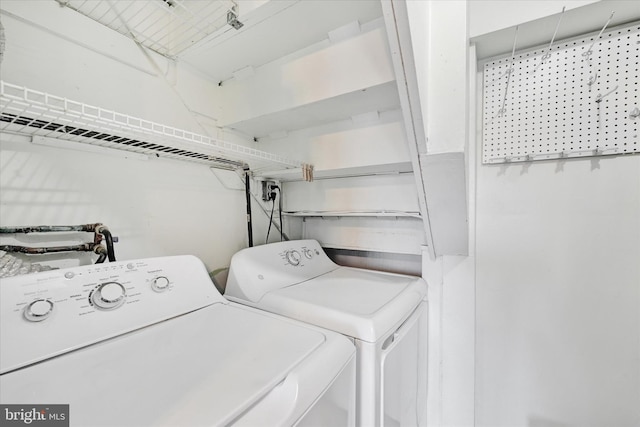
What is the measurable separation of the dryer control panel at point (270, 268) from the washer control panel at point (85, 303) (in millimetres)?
196

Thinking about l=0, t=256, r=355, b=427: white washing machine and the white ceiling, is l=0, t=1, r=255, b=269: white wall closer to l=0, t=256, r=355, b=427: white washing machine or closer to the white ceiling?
the white ceiling

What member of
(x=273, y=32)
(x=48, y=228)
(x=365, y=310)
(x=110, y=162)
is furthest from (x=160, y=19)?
(x=365, y=310)

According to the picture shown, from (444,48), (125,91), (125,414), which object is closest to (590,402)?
(444,48)

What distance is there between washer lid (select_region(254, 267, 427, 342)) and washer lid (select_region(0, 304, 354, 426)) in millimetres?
116

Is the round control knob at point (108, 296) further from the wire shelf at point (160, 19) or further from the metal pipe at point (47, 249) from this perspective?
the wire shelf at point (160, 19)

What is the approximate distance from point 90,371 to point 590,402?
77.0 inches

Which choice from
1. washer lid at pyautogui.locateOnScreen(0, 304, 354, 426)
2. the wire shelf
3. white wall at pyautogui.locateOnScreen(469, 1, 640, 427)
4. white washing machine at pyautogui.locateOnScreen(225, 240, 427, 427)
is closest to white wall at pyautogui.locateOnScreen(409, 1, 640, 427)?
white wall at pyautogui.locateOnScreen(469, 1, 640, 427)

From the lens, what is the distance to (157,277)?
1.00m

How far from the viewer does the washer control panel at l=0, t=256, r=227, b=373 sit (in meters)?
0.69

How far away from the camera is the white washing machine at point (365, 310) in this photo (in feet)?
2.95

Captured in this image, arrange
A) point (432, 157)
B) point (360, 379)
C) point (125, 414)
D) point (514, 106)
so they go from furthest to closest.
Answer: point (514, 106) < point (432, 157) < point (360, 379) < point (125, 414)

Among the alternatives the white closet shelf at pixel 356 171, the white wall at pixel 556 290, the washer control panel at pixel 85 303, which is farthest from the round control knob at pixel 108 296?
the white wall at pixel 556 290

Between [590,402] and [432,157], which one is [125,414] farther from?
[590,402]

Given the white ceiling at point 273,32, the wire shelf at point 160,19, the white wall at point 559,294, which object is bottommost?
the white wall at point 559,294
